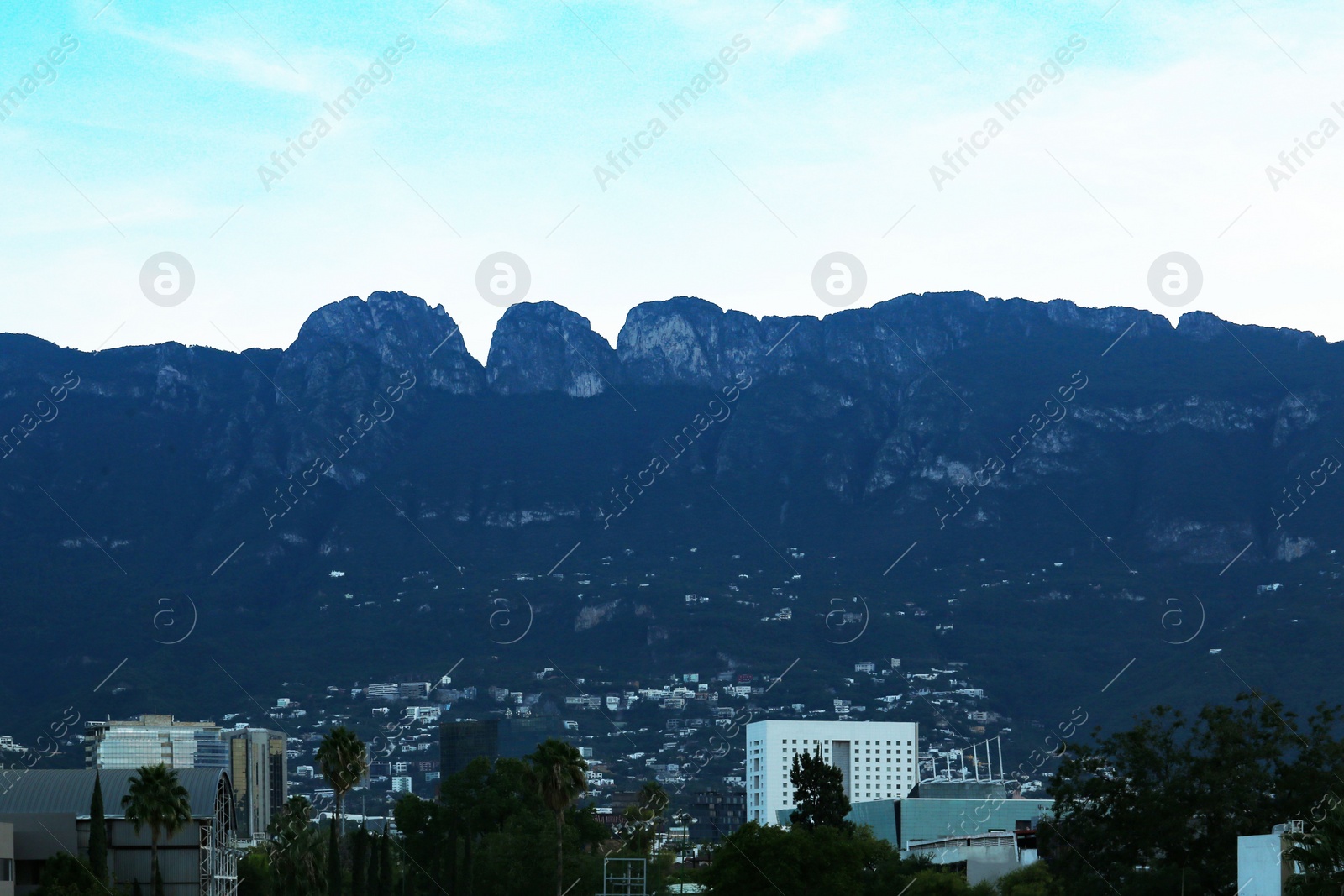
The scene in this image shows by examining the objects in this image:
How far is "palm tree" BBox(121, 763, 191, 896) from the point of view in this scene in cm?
8281

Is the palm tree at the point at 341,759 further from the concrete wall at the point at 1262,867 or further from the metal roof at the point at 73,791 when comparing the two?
the concrete wall at the point at 1262,867

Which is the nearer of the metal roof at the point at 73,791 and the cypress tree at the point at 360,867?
the cypress tree at the point at 360,867

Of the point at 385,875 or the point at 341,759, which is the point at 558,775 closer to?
the point at 385,875

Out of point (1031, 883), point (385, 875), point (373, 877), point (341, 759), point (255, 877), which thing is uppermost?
point (341, 759)

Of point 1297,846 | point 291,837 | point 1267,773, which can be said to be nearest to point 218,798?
point 291,837

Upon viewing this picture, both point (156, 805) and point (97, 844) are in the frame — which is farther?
point (156, 805)

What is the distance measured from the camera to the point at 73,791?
92000mm

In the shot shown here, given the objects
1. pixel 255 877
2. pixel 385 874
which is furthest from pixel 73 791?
pixel 255 877

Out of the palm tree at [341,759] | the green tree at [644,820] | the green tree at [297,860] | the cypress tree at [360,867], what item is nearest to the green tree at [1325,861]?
the cypress tree at [360,867]

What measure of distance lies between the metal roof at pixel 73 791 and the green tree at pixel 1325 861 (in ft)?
187

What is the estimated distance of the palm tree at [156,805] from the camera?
272 feet

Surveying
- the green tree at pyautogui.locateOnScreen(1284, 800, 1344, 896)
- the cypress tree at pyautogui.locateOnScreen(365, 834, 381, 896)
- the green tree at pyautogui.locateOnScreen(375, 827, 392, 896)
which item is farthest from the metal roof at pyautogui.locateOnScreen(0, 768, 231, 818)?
the green tree at pyautogui.locateOnScreen(1284, 800, 1344, 896)

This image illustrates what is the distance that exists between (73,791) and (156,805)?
11.3 meters

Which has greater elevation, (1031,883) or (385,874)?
(385,874)
